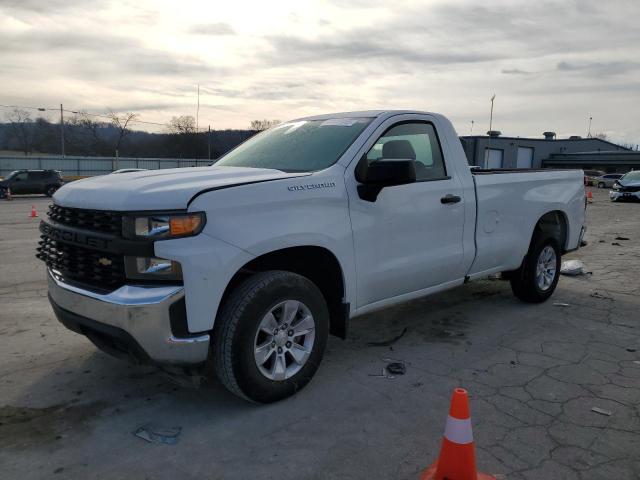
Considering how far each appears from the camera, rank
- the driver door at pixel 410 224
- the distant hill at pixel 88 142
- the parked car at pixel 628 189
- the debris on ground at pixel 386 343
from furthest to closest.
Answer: the distant hill at pixel 88 142 < the parked car at pixel 628 189 < the debris on ground at pixel 386 343 < the driver door at pixel 410 224

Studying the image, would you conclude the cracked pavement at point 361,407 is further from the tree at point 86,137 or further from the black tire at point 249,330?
the tree at point 86,137

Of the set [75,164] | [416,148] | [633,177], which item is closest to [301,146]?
[416,148]

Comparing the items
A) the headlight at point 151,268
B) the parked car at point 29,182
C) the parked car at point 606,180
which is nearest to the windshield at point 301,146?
the headlight at point 151,268

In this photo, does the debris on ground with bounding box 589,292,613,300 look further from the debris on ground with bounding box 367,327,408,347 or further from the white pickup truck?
the debris on ground with bounding box 367,327,408,347

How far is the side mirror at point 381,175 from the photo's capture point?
3.62 metres

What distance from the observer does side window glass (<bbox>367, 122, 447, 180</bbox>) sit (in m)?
4.33

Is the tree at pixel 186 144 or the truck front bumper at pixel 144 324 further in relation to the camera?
the tree at pixel 186 144

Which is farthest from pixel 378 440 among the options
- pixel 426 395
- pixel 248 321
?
pixel 248 321

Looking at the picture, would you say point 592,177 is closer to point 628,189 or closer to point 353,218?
point 628,189

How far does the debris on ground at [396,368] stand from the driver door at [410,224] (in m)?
0.53

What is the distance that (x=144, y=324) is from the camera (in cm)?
295

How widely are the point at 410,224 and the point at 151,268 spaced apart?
6.84 feet

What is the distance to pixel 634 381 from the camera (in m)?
3.94

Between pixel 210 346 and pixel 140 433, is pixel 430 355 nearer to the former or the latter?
pixel 210 346
